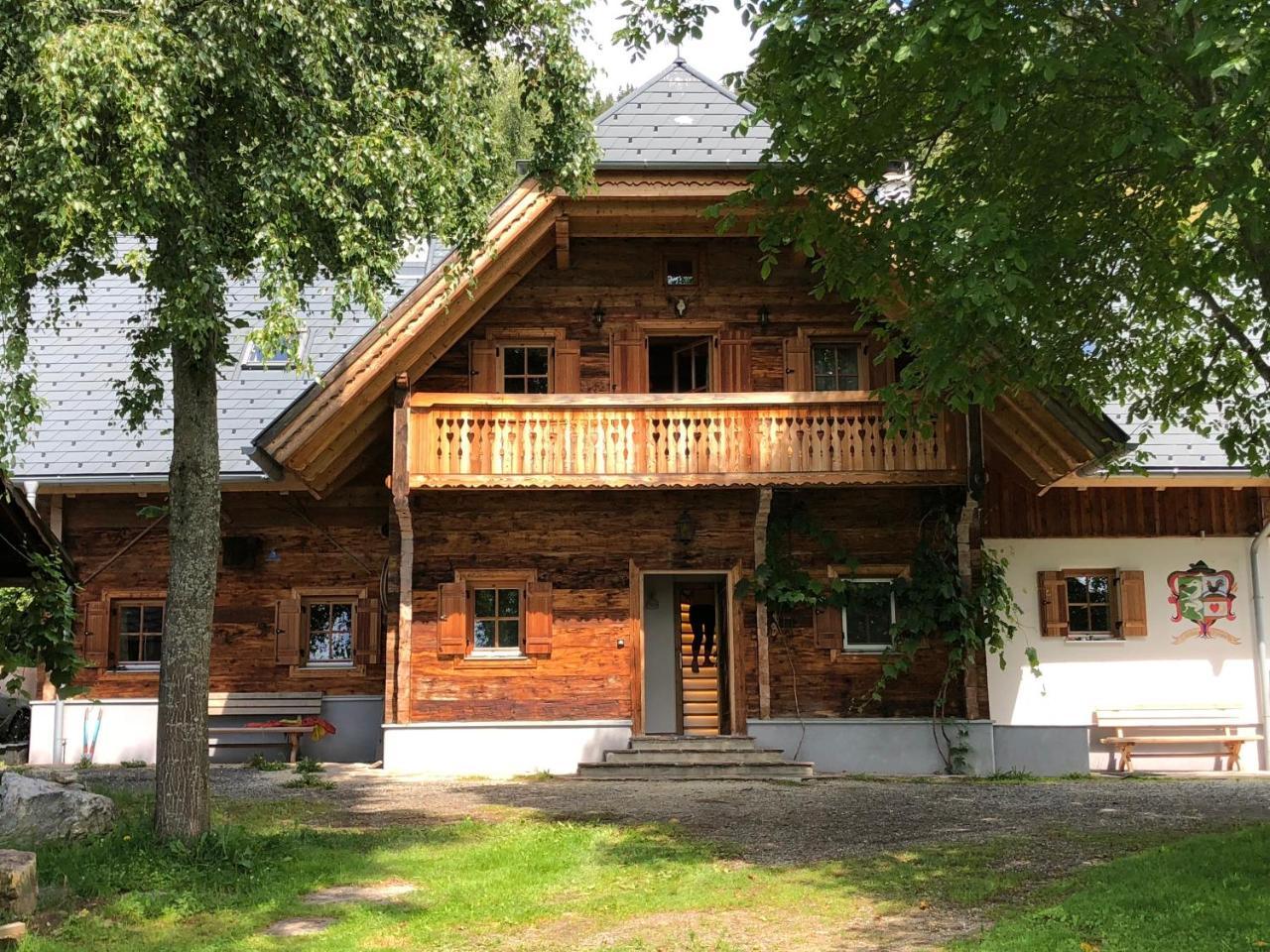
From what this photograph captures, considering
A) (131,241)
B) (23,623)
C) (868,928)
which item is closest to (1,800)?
(23,623)

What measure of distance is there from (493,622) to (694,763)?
3.07 meters

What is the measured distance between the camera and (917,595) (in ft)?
49.4

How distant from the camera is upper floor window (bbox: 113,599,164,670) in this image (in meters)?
16.1

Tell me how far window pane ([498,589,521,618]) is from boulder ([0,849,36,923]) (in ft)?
27.2

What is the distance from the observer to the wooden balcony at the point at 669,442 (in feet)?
47.6

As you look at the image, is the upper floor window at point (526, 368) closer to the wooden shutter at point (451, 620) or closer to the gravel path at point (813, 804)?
the wooden shutter at point (451, 620)

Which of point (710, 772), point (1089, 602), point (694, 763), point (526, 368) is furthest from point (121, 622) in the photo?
point (1089, 602)

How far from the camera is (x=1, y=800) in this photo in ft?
31.1

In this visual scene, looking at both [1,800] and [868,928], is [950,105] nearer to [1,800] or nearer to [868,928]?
[868,928]

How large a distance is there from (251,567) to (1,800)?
6655mm

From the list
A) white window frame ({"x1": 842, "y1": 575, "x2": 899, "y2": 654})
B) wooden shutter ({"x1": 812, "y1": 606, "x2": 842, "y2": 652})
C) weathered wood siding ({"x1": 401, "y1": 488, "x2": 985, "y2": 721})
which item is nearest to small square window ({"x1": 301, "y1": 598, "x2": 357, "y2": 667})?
weathered wood siding ({"x1": 401, "y1": 488, "x2": 985, "y2": 721})

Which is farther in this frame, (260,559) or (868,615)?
(260,559)

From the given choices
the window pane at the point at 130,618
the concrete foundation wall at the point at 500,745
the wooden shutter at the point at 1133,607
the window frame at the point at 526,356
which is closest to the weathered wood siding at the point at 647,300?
the window frame at the point at 526,356

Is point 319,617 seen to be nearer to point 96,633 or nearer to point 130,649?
point 130,649
